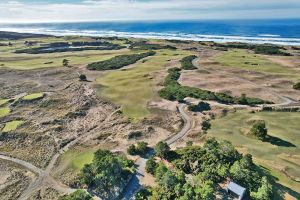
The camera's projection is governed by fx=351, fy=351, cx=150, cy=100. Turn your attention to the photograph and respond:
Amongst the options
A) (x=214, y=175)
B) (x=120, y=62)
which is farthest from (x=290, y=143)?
(x=120, y=62)

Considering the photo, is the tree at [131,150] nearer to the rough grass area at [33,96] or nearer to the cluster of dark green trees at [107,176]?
the cluster of dark green trees at [107,176]

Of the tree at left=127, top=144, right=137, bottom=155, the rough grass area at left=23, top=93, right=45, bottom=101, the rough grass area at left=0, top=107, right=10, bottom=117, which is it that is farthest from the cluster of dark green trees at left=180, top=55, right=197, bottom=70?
the tree at left=127, top=144, right=137, bottom=155

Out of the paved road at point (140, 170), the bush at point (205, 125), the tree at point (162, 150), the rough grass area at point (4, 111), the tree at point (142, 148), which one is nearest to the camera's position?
the paved road at point (140, 170)

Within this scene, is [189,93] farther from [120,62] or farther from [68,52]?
[68,52]

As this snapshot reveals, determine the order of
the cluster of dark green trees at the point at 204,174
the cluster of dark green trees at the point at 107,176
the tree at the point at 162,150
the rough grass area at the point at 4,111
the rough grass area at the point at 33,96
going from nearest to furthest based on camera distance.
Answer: the cluster of dark green trees at the point at 204,174
the cluster of dark green trees at the point at 107,176
the tree at the point at 162,150
the rough grass area at the point at 4,111
the rough grass area at the point at 33,96

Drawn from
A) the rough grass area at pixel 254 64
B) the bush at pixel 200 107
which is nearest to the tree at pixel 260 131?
the bush at pixel 200 107

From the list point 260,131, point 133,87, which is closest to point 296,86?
point 260,131
